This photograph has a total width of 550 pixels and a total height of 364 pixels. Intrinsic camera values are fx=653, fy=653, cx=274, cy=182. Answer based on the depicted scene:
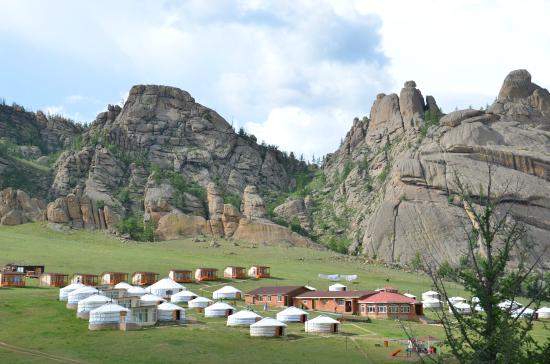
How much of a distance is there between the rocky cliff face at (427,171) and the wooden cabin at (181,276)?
1613 inches

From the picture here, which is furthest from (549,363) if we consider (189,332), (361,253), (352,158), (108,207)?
(352,158)

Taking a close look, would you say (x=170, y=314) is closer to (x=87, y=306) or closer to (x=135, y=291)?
(x=87, y=306)

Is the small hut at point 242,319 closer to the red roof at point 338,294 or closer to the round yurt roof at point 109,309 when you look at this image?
the round yurt roof at point 109,309

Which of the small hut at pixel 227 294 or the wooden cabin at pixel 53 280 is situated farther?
the wooden cabin at pixel 53 280

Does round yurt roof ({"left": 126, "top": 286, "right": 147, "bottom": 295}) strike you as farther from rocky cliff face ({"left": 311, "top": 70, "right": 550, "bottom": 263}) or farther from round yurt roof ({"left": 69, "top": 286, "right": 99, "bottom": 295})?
rocky cliff face ({"left": 311, "top": 70, "right": 550, "bottom": 263})

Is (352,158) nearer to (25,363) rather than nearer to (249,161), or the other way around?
(249,161)

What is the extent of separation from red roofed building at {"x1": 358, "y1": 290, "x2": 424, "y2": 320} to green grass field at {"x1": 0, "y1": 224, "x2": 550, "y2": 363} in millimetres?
3885

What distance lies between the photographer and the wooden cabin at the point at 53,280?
253ft

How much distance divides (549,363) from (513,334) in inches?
85.8

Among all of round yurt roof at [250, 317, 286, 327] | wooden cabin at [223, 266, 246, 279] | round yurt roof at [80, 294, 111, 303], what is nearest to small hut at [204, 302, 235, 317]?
round yurt roof at [250, 317, 286, 327]

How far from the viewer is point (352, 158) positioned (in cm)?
18288

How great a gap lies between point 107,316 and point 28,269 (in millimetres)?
36689

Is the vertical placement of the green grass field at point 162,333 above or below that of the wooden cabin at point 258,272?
below

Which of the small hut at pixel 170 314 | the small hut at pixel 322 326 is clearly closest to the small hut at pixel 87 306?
the small hut at pixel 170 314
